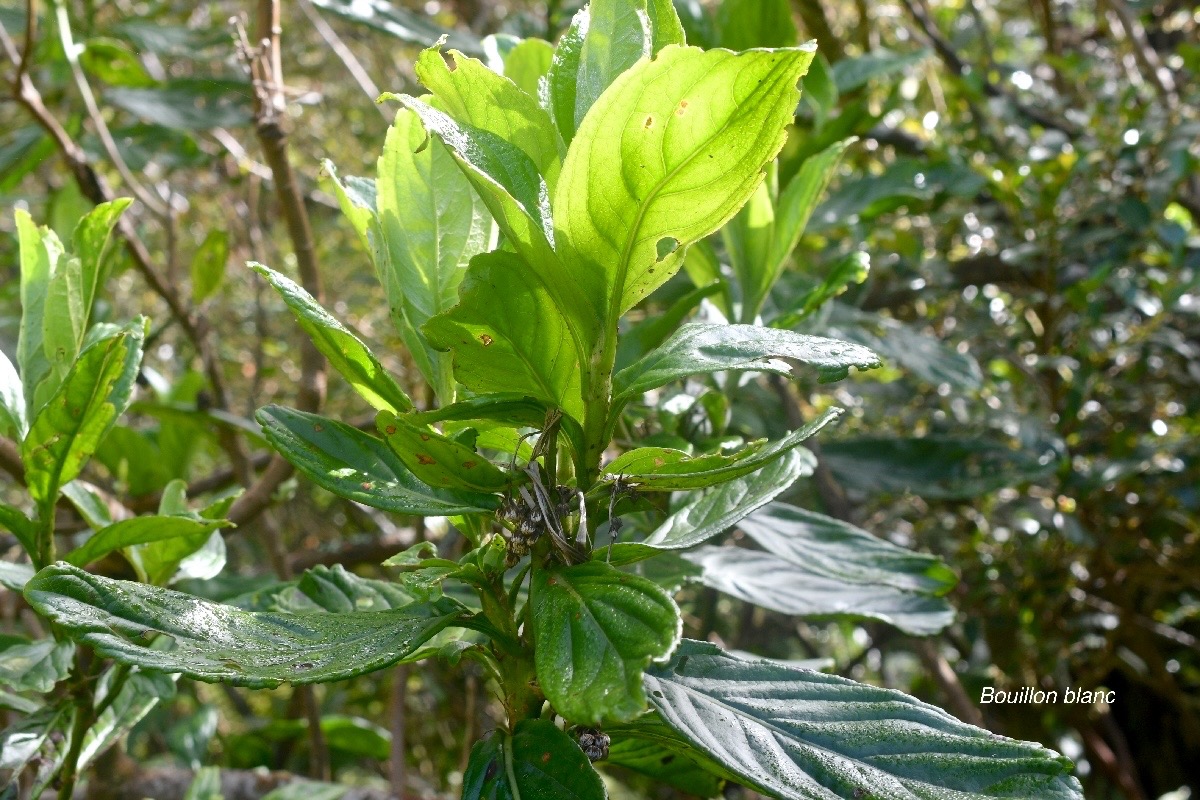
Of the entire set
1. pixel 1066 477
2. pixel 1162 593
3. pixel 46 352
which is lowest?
pixel 1162 593

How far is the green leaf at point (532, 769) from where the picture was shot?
68 cm

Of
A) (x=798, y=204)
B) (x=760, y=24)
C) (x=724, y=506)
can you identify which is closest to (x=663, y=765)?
(x=724, y=506)

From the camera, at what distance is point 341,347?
29.2 inches

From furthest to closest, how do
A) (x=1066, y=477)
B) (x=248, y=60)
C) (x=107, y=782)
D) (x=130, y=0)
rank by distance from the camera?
(x=130, y=0)
(x=1066, y=477)
(x=107, y=782)
(x=248, y=60)

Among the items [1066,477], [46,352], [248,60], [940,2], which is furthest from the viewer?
[940,2]

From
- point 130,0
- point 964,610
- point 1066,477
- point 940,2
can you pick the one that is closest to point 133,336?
point 1066,477

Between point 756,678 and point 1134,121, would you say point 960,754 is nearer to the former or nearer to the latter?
point 756,678

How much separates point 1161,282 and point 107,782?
228cm

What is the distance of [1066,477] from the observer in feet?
6.68

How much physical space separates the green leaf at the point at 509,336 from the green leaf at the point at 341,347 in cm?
6

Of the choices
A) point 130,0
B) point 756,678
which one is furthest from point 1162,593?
point 130,0

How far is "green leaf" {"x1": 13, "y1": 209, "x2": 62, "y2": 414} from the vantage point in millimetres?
918

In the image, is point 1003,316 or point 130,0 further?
point 130,0

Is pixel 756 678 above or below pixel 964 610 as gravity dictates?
above
